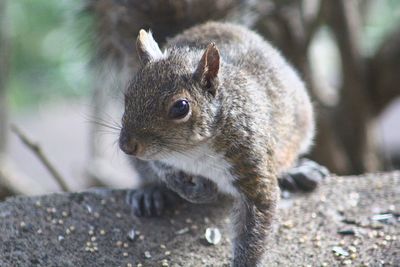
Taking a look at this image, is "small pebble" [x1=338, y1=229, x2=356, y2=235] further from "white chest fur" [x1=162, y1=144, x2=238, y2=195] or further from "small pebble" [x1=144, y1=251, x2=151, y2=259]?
"small pebble" [x1=144, y1=251, x2=151, y2=259]

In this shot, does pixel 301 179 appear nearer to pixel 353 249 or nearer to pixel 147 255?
pixel 353 249

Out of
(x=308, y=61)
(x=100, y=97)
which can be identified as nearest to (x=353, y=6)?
(x=308, y=61)

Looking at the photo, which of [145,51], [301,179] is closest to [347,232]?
[301,179]

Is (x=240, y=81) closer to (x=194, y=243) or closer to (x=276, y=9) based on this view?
(x=194, y=243)

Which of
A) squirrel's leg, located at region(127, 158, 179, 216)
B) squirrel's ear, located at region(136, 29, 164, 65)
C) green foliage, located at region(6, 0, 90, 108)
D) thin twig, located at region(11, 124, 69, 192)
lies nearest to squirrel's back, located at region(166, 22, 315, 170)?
squirrel's ear, located at region(136, 29, 164, 65)

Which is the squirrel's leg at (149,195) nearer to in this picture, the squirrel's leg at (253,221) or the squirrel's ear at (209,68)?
the squirrel's leg at (253,221)
